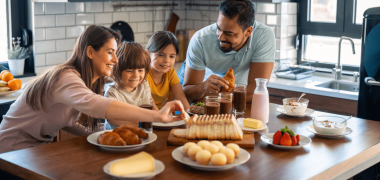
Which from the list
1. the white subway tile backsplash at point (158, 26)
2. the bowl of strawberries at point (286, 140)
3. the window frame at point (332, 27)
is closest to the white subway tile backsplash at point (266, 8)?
the window frame at point (332, 27)

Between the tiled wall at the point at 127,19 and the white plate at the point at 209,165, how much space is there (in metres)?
2.30

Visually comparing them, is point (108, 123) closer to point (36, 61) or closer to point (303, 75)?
point (36, 61)

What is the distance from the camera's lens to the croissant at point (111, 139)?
5.17 ft

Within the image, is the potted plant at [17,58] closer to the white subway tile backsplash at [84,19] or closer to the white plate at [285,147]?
the white subway tile backsplash at [84,19]

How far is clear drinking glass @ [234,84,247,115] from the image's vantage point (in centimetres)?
217

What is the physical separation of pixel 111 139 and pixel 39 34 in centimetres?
211

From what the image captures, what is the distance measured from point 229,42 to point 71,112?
1.11 metres

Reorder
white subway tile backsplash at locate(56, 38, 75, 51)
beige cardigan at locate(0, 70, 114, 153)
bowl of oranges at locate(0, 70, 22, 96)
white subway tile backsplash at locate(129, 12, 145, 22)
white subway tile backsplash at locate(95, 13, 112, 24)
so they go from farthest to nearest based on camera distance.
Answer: white subway tile backsplash at locate(129, 12, 145, 22) < white subway tile backsplash at locate(95, 13, 112, 24) < white subway tile backsplash at locate(56, 38, 75, 51) < bowl of oranges at locate(0, 70, 22, 96) < beige cardigan at locate(0, 70, 114, 153)

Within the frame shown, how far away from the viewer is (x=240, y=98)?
2.18m

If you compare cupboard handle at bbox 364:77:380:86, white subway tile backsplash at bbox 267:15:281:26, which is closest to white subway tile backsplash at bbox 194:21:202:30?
white subway tile backsplash at bbox 267:15:281:26

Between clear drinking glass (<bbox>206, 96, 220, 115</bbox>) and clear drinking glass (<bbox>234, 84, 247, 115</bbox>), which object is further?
clear drinking glass (<bbox>234, 84, 247, 115</bbox>)

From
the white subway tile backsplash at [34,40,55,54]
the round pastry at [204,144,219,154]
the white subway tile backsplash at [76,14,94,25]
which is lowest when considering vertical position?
the round pastry at [204,144,219,154]

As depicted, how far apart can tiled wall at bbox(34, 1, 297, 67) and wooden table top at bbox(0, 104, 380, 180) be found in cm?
195

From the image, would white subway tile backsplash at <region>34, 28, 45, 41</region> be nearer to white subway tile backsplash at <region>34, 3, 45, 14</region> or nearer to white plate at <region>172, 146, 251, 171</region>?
white subway tile backsplash at <region>34, 3, 45, 14</region>
